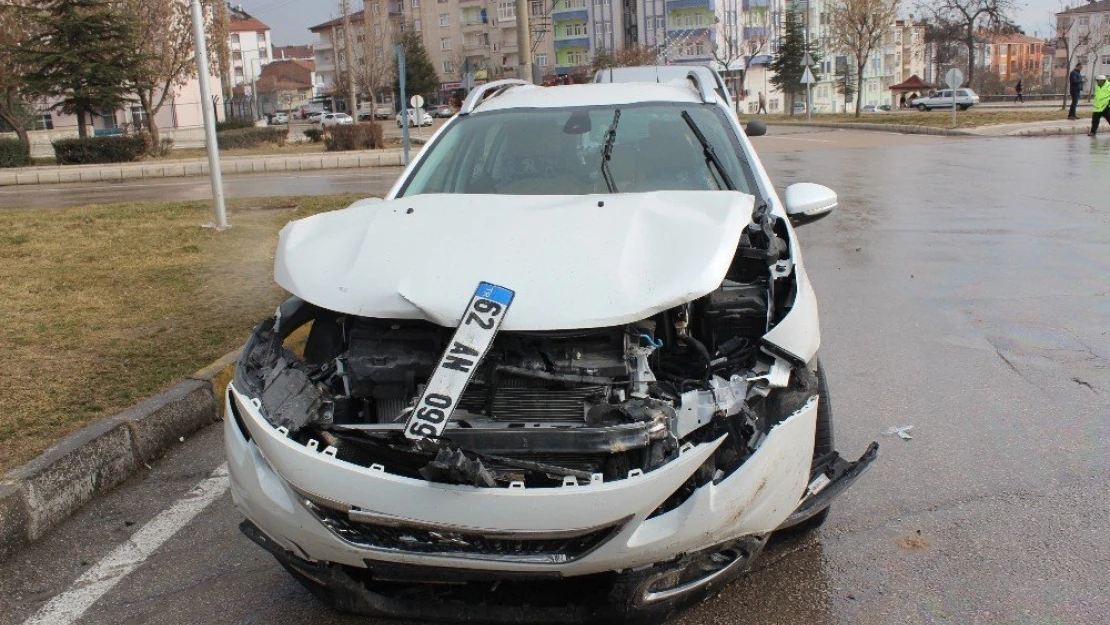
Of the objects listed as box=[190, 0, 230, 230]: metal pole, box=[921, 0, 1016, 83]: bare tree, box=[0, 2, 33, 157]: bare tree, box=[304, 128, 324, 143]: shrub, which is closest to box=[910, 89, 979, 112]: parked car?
box=[921, 0, 1016, 83]: bare tree

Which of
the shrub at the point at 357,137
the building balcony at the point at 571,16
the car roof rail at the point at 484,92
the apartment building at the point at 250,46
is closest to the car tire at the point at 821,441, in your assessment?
the car roof rail at the point at 484,92

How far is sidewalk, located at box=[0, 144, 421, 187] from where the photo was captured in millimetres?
23875

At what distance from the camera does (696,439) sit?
291 centimetres

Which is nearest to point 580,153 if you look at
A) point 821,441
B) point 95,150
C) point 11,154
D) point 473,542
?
point 821,441

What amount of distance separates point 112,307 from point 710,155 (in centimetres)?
513

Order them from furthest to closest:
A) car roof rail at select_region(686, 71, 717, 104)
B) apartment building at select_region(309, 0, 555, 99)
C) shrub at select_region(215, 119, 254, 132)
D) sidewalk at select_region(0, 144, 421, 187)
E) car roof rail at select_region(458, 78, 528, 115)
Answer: apartment building at select_region(309, 0, 555, 99)
shrub at select_region(215, 119, 254, 132)
sidewalk at select_region(0, 144, 421, 187)
car roof rail at select_region(458, 78, 528, 115)
car roof rail at select_region(686, 71, 717, 104)

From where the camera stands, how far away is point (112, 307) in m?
7.69

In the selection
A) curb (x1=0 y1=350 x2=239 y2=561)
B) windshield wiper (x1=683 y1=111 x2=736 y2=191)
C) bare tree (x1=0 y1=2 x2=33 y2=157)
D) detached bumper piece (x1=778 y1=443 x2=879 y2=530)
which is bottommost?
curb (x1=0 y1=350 x2=239 y2=561)

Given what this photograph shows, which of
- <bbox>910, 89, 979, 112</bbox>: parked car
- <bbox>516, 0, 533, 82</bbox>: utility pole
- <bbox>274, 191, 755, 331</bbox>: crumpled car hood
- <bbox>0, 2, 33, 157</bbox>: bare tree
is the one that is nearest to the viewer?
<bbox>274, 191, 755, 331</bbox>: crumpled car hood

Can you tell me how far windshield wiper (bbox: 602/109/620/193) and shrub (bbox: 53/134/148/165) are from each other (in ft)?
88.7

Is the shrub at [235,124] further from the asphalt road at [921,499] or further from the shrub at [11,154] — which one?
the asphalt road at [921,499]

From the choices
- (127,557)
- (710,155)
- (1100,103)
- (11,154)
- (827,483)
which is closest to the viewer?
(827,483)

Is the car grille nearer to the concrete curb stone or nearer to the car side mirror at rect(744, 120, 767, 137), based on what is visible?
the car side mirror at rect(744, 120, 767, 137)

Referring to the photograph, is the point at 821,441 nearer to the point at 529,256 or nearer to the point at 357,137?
the point at 529,256
